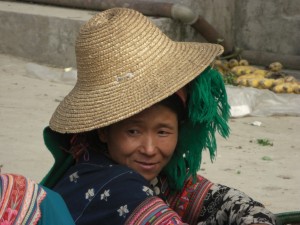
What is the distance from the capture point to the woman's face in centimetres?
272

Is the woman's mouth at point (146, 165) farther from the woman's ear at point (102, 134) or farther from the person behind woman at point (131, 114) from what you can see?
the woman's ear at point (102, 134)

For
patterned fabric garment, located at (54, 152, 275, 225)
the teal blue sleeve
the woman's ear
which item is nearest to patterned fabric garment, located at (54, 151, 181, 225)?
patterned fabric garment, located at (54, 152, 275, 225)

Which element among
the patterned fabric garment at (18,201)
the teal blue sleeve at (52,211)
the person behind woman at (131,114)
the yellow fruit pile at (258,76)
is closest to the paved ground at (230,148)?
the yellow fruit pile at (258,76)

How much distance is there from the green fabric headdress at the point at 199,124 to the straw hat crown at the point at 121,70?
0.24ft

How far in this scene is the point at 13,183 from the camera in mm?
2043

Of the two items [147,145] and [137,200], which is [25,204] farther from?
[147,145]

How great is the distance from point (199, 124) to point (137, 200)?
1.68ft

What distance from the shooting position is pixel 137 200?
8.14 feet

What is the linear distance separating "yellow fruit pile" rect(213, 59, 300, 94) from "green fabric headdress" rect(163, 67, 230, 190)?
419cm

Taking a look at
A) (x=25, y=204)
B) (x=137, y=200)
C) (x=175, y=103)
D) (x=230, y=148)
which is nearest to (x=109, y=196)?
(x=137, y=200)

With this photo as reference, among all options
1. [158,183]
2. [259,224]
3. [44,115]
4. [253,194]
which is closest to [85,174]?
[158,183]

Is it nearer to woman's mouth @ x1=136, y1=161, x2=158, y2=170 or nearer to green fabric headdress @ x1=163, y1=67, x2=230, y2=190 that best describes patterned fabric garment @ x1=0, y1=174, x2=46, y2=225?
woman's mouth @ x1=136, y1=161, x2=158, y2=170

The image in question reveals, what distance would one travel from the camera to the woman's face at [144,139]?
2723 millimetres

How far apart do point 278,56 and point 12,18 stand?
2617 millimetres
